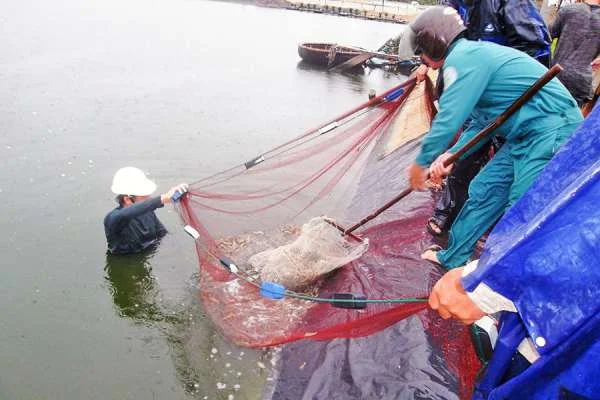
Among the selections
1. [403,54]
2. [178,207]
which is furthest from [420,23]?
[178,207]

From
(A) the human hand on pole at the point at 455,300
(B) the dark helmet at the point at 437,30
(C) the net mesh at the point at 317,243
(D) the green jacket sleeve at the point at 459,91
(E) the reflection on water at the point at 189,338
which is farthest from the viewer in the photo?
(E) the reflection on water at the point at 189,338

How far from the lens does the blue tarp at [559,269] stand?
1.03m

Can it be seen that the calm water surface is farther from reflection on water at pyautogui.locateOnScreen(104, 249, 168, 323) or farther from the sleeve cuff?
the sleeve cuff

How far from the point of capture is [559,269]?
1060 mm

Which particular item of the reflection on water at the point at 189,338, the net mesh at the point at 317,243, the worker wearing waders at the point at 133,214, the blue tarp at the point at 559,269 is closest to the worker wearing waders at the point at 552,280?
the blue tarp at the point at 559,269

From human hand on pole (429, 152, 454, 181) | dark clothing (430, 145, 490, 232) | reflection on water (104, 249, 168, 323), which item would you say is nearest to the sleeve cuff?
human hand on pole (429, 152, 454, 181)

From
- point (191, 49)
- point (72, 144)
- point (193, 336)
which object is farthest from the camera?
point (191, 49)

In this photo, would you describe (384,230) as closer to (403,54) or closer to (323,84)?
(403,54)

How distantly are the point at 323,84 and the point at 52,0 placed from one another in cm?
3157

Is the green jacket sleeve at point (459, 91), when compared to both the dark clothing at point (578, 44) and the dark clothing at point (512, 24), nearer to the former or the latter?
the dark clothing at point (512, 24)

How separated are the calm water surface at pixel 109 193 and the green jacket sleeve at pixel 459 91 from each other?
2.27 meters

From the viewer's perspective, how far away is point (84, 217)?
5.68m

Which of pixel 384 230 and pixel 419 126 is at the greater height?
pixel 419 126

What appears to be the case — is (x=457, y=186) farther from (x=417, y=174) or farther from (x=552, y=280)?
(x=552, y=280)
